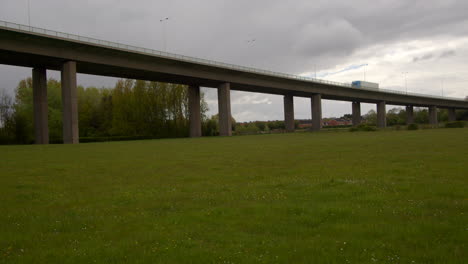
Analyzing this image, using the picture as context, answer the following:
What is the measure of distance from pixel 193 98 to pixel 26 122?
32017 mm

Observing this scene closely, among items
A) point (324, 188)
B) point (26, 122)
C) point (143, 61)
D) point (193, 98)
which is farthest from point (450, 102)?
point (324, 188)

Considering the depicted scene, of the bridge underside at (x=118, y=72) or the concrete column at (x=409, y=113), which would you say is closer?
the bridge underside at (x=118, y=72)

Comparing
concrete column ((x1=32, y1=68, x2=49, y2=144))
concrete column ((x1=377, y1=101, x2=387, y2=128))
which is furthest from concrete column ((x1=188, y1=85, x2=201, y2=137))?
concrete column ((x1=377, y1=101, x2=387, y2=128))

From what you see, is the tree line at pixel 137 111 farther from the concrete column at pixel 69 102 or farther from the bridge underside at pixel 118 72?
the concrete column at pixel 69 102

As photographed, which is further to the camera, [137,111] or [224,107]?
[137,111]

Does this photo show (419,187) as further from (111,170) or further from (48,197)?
(111,170)

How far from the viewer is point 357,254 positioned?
5.87m

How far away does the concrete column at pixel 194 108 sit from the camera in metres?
76.9

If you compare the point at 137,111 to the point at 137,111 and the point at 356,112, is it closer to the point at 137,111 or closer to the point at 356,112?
the point at 137,111

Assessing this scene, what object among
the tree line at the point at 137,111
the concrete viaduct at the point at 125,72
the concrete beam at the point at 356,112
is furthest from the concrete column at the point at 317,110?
the tree line at the point at 137,111

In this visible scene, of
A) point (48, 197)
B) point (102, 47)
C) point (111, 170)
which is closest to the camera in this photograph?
point (48, 197)

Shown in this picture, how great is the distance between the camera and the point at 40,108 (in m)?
55.0

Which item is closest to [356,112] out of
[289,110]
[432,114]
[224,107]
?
[289,110]

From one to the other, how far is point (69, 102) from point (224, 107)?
32.7 metres
